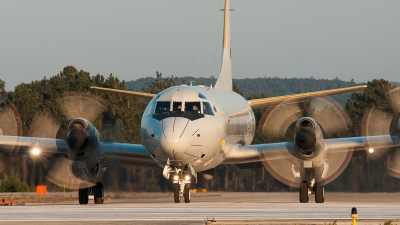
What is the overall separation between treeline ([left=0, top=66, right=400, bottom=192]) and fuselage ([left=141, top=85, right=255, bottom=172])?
15.3ft

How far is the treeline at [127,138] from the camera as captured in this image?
36.8m

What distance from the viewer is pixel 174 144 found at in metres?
21.2

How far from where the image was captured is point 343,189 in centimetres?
3834

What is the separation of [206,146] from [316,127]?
4253 mm

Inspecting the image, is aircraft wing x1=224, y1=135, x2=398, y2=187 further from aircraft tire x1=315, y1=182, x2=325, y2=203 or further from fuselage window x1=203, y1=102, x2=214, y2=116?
fuselage window x1=203, y1=102, x2=214, y2=116

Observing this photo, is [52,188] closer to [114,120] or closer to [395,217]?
[114,120]

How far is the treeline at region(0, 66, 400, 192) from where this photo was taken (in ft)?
121

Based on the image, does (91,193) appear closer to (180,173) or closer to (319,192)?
(180,173)

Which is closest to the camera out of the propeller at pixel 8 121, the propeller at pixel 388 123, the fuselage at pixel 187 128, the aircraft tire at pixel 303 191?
the fuselage at pixel 187 128

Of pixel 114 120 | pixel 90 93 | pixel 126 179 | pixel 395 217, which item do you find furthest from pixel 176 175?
pixel 90 93

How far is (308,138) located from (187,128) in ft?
15.8

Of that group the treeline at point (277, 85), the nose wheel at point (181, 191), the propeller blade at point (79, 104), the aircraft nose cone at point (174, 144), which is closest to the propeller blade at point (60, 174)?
the propeller blade at point (79, 104)

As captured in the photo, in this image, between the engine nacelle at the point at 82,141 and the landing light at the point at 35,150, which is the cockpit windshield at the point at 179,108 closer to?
the engine nacelle at the point at 82,141

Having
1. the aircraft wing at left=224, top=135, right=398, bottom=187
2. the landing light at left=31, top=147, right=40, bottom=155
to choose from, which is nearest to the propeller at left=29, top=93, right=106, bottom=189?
the landing light at left=31, top=147, right=40, bottom=155
